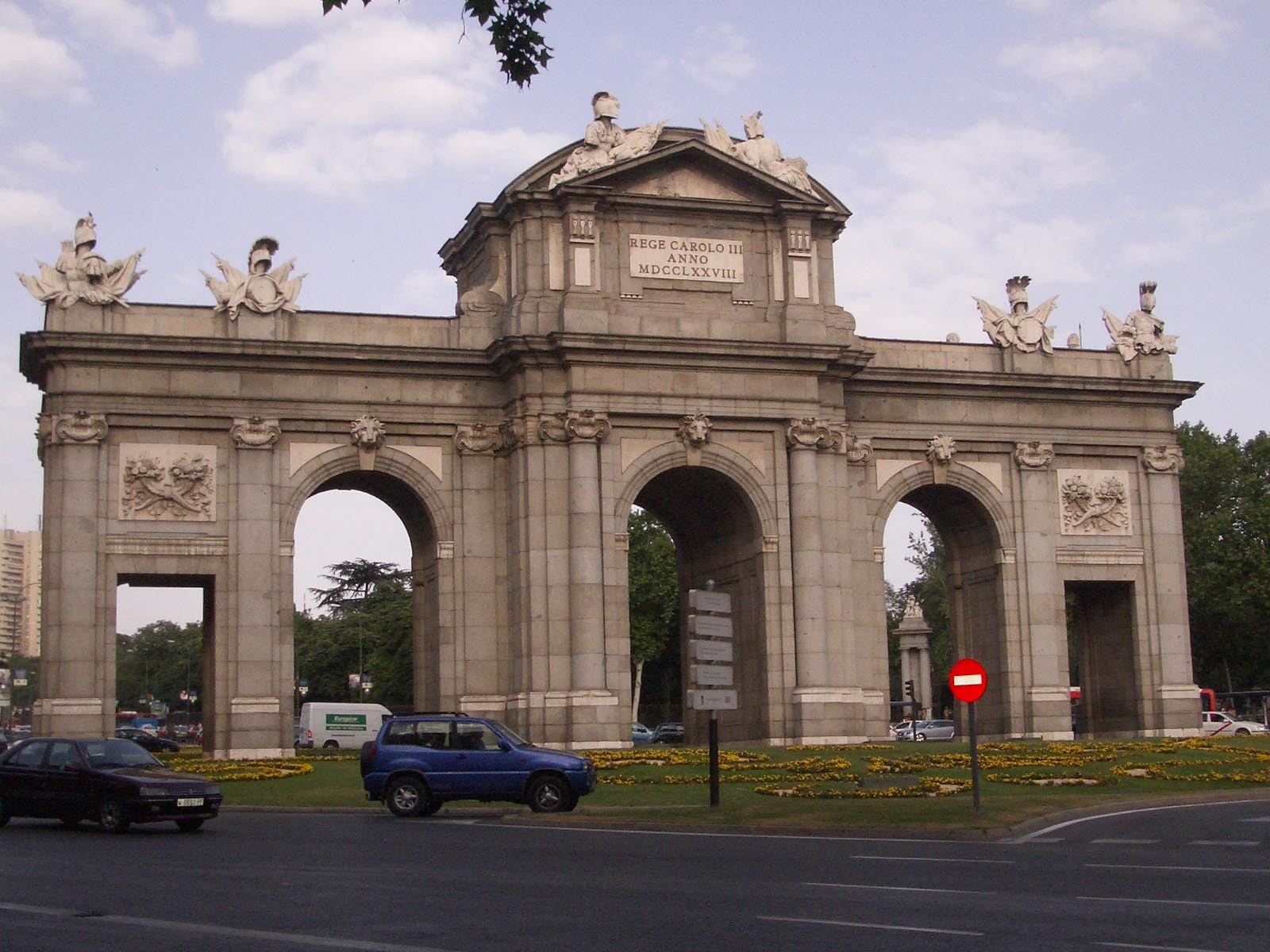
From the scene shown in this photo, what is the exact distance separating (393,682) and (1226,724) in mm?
61283

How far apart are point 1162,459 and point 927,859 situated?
130ft

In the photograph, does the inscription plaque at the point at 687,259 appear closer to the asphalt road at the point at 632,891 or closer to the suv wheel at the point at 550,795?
the suv wheel at the point at 550,795

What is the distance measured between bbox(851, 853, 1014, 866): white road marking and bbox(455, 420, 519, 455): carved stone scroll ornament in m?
30.9

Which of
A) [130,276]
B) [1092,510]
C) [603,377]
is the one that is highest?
[130,276]

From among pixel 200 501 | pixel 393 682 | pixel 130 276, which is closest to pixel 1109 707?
pixel 200 501

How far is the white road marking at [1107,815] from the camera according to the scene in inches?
1101

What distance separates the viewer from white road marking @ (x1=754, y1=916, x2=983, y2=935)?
15.6 metres

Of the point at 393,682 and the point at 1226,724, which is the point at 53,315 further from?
the point at 393,682

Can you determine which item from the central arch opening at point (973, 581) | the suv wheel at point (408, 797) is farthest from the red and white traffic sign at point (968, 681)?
the central arch opening at point (973, 581)

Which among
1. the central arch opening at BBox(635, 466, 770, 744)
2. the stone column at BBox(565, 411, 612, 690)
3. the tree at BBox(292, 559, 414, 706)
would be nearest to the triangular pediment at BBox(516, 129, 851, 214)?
the stone column at BBox(565, 411, 612, 690)

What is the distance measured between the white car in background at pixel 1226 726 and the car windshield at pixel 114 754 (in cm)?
5111

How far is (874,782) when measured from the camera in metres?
37.7

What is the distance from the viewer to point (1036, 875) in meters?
20.9

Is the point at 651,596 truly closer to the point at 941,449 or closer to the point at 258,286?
the point at 941,449
